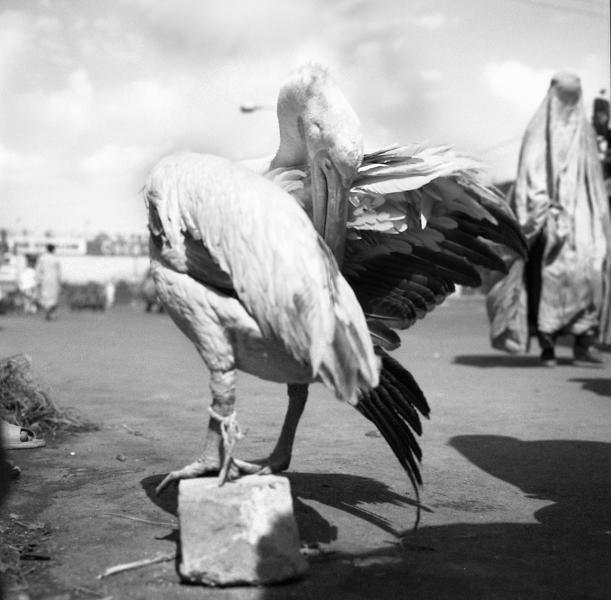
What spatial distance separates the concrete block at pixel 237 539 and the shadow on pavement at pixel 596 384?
5.03 metres

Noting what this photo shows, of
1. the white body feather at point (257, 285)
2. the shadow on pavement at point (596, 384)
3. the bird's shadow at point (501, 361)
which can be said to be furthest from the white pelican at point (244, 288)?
the bird's shadow at point (501, 361)

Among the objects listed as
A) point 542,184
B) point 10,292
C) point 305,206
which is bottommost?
point 10,292

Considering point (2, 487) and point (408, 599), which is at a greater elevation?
point (2, 487)

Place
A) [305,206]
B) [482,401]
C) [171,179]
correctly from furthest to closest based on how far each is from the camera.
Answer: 1. [482,401]
2. [305,206]
3. [171,179]

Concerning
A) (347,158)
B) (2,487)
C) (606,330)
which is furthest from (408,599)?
(606,330)

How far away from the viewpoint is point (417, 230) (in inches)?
143

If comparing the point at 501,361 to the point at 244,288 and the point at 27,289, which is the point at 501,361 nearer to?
the point at 244,288

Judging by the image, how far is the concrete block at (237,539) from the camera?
268 cm

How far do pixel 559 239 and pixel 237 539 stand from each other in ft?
23.8

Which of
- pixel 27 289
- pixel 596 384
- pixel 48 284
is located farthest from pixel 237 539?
pixel 27 289

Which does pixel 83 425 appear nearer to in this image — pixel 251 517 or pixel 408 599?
pixel 251 517

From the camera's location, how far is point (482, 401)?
267 inches

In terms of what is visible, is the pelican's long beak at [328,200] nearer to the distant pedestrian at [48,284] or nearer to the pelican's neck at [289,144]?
the pelican's neck at [289,144]

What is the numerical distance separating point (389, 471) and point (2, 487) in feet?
8.24
